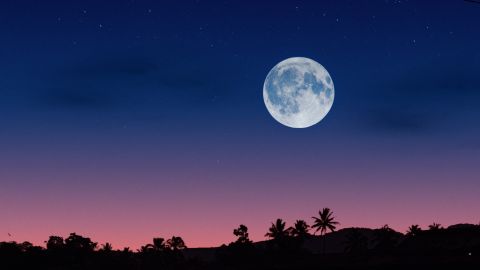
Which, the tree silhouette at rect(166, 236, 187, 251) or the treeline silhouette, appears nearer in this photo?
the treeline silhouette

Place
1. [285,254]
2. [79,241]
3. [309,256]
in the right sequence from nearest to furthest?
[309,256], [285,254], [79,241]

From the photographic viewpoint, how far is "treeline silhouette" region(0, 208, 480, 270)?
33.2m

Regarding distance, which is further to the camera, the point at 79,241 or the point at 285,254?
the point at 79,241

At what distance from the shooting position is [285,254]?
68.6m

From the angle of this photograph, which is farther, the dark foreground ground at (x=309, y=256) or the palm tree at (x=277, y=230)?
the palm tree at (x=277, y=230)

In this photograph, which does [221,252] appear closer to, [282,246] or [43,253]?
[282,246]

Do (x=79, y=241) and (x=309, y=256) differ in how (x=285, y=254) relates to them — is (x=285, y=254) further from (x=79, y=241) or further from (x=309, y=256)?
(x=79, y=241)

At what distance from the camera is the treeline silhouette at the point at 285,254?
3319 cm

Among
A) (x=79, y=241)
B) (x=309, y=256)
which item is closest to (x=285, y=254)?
(x=309, y=256)

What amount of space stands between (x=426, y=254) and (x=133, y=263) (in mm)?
32446

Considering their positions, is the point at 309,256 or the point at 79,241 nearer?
the point at 309,256

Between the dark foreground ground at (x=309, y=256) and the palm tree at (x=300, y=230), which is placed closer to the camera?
the dark foreground ground at (x=309, y=256)

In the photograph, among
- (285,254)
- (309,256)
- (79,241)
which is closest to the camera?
(309,256)

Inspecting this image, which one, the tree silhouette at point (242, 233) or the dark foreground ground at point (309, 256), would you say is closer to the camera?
the dark foreground ground at point (309, 256)
